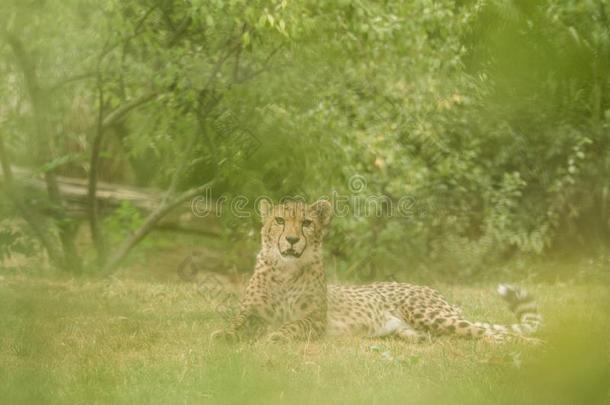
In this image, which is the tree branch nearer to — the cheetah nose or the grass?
the grass

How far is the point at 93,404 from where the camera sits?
262cm

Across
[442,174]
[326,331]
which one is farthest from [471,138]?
[326,331]

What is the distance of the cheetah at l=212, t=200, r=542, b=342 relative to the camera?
4438 millimetres

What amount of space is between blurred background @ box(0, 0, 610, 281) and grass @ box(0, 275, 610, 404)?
866 millimetres

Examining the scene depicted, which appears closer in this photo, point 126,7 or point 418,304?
point 418,304

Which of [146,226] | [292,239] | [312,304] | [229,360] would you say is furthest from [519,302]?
[146,226]

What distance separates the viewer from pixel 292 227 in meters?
4.43

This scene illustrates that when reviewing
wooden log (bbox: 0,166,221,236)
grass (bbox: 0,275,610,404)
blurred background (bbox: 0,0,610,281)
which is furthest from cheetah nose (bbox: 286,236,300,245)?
wooden log (bbox: 0,166,221,236)

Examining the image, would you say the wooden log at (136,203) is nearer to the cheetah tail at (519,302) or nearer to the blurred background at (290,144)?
the blurred background at (290,144)

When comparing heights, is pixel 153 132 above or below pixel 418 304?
above

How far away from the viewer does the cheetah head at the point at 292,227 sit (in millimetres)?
4434

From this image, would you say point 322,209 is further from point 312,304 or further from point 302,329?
point 302,329

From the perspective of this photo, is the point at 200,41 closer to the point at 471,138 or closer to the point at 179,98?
the point at 179,98

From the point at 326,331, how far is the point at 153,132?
9.79 feet
